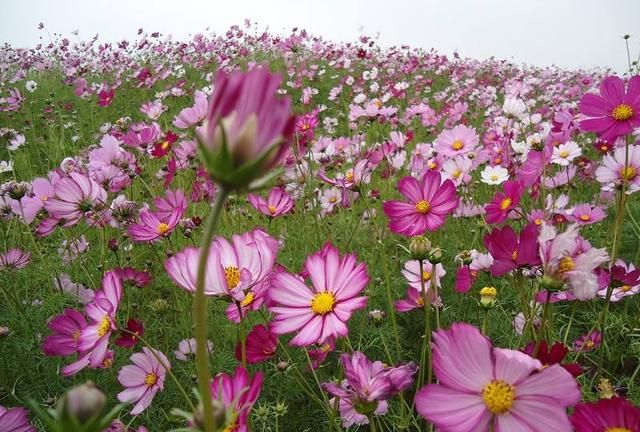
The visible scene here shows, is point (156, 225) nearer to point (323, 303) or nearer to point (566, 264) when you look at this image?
point (323, 303)

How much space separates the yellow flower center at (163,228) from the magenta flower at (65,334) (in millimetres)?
210

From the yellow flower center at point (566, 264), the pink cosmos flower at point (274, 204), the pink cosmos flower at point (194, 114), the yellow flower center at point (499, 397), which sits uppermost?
the pink cosmos flower at point (194, 114)

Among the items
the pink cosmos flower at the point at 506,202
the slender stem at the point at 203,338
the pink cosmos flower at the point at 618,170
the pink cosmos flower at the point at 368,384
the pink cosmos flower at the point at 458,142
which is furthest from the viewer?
the pink cosmos flower at the point at 458,142

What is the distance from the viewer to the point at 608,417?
439mm

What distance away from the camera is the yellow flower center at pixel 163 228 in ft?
3.20

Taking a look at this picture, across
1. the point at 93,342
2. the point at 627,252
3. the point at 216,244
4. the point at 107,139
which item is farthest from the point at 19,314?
the point at 627,252

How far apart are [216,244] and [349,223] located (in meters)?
1.05

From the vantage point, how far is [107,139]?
4.48ft

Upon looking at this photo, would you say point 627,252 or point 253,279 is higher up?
point 253,279

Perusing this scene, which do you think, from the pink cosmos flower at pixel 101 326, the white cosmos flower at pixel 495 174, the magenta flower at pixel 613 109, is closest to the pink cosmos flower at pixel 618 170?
the magenta flower at pixel 613 109

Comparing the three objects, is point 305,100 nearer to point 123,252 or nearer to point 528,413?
point 123,252

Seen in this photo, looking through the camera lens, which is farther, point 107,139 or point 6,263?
point 107,139

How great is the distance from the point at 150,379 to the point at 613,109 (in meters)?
0.94

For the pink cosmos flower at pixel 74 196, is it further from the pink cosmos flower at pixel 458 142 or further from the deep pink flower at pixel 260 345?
the pink cosmos flower at pixel 458 142
